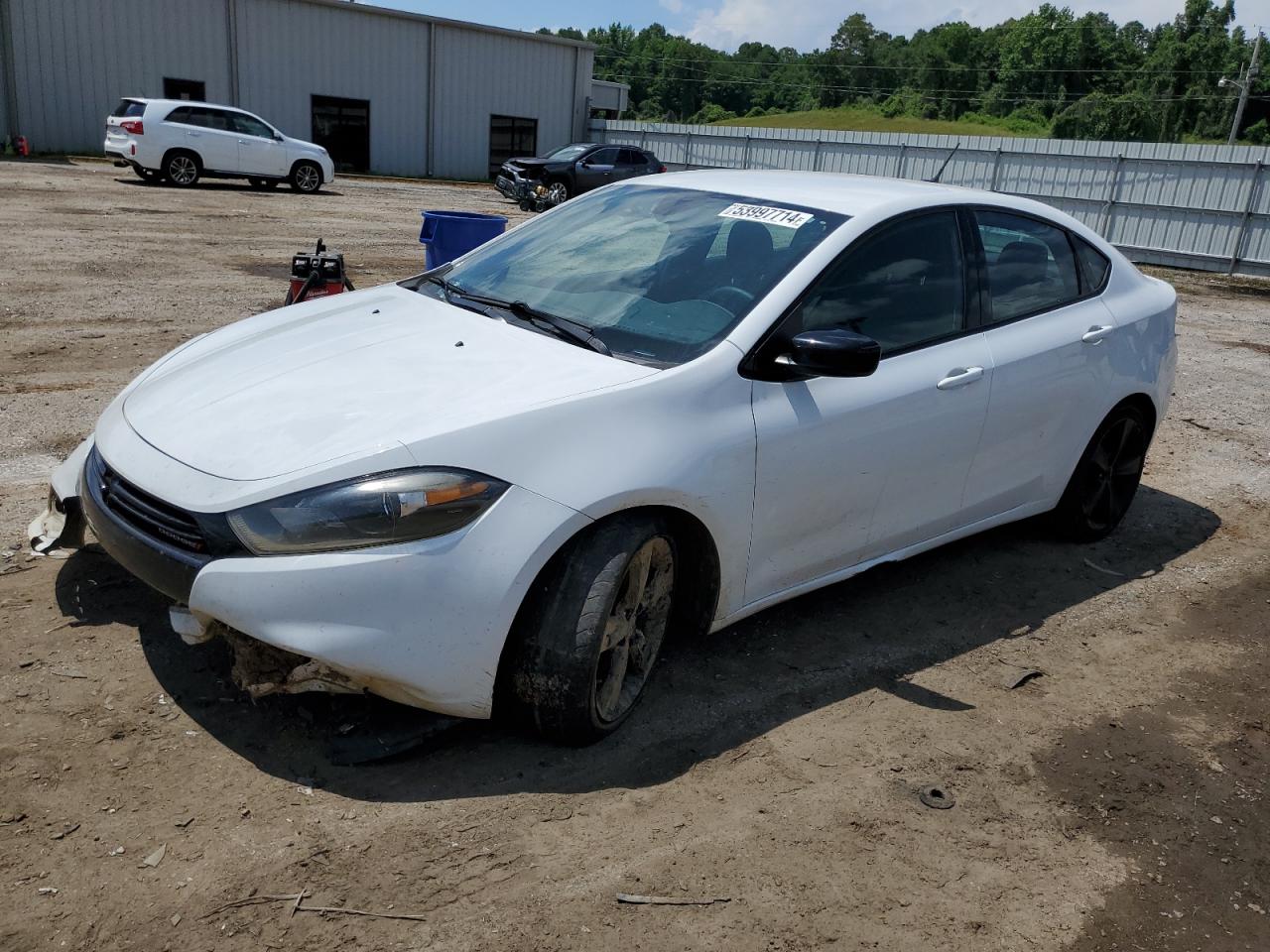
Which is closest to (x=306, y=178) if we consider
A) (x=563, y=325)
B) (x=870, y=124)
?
(x=563, y=325)

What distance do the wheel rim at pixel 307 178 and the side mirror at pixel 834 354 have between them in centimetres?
2214

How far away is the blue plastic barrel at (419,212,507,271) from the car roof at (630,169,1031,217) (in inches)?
96.0

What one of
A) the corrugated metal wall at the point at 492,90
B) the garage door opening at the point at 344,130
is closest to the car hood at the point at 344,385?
the garage door opening at the point at 344,130

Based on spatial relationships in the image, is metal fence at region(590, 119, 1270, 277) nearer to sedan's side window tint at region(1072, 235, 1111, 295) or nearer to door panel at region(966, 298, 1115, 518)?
Result: sedan's side window tint at region(1072, 235, 1111, 295)

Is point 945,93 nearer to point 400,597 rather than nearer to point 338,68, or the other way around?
point 338,68

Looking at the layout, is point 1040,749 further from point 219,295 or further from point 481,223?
point 219,295

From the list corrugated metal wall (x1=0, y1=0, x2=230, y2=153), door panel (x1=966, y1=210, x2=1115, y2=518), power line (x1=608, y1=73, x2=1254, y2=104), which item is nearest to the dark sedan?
corrugated metal wall (x1=0, y1=0, x2=230, y2=153)

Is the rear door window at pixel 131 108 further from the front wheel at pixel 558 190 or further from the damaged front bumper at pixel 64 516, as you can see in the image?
the damaged front bumper at pixel 64 516

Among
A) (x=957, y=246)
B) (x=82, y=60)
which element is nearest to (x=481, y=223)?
(x=957, y=246)

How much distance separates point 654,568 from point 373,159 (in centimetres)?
3285

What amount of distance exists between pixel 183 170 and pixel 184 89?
9.88 m

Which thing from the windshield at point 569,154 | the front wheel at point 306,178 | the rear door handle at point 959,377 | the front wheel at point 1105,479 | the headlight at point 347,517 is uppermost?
the rear door handle at point 959,377

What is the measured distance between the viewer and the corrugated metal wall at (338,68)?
1209 inches

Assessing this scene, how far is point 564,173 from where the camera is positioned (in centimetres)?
2348
